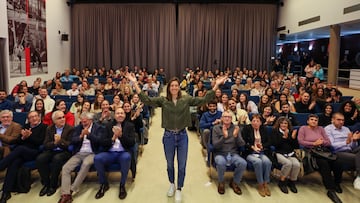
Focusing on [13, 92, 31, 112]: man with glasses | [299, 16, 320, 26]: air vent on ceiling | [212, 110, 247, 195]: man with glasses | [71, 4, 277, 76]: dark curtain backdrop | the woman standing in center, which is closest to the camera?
the woman standing in center

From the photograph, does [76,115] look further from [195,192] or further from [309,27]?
[309,27]

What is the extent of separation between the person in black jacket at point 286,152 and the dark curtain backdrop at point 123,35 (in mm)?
11903

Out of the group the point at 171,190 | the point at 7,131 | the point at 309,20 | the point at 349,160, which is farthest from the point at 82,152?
the point at 309,20

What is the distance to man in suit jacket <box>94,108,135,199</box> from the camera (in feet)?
13.2

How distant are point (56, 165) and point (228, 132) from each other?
7.64 ft

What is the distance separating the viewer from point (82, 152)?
14.0 ft

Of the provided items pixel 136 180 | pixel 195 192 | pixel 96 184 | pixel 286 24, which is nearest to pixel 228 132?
pixel 195 192

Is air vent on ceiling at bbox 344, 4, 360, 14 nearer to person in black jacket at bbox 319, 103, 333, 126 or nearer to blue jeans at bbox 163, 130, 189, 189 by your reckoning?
person in black jacket at bbox 319, 103, 333, 126

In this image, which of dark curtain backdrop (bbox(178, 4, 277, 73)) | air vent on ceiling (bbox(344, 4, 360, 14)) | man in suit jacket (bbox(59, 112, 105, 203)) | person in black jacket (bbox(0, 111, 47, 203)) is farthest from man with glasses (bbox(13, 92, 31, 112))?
dark curtain backdrop (bbox(178, 4, 277, 73))

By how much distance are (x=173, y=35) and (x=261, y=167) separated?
41.2 ft

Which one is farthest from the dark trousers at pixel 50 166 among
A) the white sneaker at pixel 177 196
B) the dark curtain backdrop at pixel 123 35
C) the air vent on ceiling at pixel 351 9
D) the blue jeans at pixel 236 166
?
the dark curtain backdrop at pixel 123 35

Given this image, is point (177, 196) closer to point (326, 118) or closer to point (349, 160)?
point (349, 160)

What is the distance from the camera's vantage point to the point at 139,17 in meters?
15.8

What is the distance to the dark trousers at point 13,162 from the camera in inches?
154
